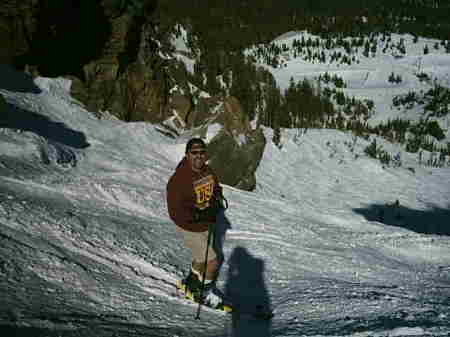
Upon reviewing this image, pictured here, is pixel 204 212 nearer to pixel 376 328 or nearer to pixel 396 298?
pixel 376 328

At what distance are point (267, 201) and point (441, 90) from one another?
19.4 m

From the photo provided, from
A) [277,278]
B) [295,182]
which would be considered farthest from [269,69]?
[277,278]

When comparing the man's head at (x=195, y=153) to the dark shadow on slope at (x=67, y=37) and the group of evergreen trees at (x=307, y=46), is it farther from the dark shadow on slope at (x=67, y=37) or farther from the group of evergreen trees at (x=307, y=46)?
the group of evergreen trees at (x=307, y=46)

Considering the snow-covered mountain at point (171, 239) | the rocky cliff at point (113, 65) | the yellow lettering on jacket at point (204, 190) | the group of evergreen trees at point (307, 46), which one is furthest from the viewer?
the group of evergreen trees at point (307, 46)

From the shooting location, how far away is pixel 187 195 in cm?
405

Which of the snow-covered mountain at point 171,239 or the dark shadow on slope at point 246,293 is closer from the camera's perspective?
the snow-covered mountain at point 171,239

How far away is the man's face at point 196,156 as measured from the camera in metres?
4.11

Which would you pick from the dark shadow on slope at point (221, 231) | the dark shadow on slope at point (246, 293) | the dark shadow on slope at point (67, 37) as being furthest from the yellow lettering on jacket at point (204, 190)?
the dark shadow on slope at point (67, 37)

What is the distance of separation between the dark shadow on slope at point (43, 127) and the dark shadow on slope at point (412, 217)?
352 inches

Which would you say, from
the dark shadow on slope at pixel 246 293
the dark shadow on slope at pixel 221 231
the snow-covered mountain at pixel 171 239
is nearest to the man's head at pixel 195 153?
the snow-covered mountain at pixel 171 239

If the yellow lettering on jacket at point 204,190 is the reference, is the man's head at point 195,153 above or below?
above

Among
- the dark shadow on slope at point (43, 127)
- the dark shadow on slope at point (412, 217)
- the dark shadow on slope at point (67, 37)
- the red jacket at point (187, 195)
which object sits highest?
the dark shadow on slope at point (67, 37)

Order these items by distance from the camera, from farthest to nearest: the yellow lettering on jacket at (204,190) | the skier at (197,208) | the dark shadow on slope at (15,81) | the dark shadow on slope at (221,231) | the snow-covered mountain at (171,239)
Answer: the dark shadow on slope at (15,81)
the dark shadow on slope at (221,231)
the yellow lettering on jacket at (204,190)
the skier at (197,208)
the snow-covered mountain at (171,239)

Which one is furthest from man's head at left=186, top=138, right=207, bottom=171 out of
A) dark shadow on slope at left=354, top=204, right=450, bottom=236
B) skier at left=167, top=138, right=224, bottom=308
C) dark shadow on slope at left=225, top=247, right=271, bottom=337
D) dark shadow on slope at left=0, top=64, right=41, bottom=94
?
dark shadow on slope at left=0, top=64, right=41, bottom=94
